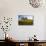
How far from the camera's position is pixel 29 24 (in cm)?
502

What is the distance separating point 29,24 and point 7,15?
2.93ft

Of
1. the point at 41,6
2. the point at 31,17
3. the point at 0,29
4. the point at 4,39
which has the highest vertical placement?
the point at 41,6

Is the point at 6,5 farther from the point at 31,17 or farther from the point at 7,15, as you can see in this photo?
the point at 31,17

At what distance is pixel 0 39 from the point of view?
15.9ft

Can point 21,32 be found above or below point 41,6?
below

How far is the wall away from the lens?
4961 mm

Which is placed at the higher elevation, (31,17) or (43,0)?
(43,0)

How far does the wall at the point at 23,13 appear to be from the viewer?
4.96 metres

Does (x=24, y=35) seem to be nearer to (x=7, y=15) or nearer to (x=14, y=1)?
(x=7, y=15)

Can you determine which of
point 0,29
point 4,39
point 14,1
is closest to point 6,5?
point 14,1

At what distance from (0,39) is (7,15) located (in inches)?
36.4

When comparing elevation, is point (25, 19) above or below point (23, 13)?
below

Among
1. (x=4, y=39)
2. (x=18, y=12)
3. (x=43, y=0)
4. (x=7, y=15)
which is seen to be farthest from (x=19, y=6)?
(x=4, y=39)

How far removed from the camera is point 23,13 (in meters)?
5.00
